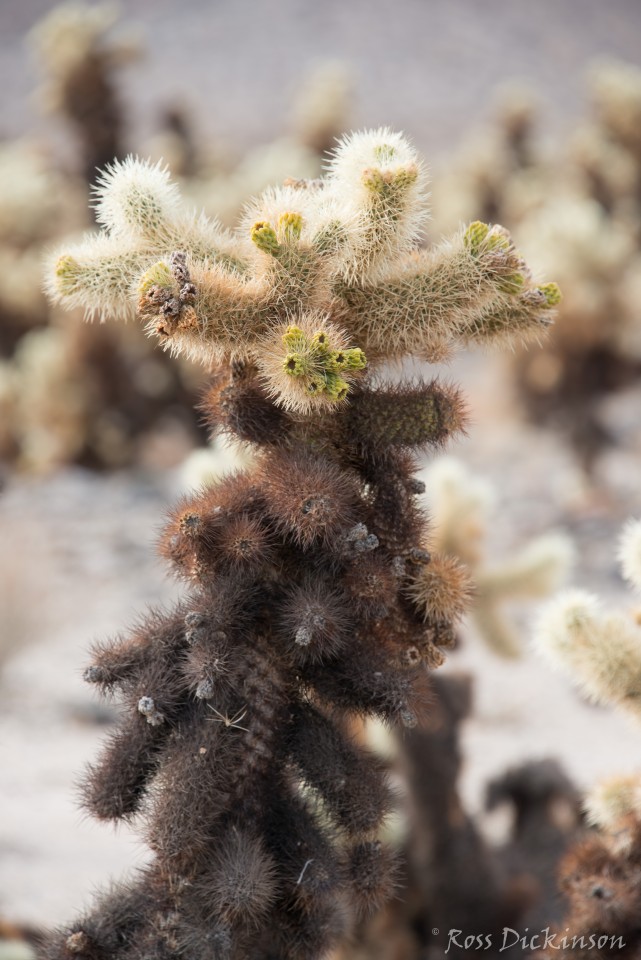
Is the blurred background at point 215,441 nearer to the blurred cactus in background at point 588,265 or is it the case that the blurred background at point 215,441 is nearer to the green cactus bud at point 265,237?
the blurred cactus in background at point 588,265

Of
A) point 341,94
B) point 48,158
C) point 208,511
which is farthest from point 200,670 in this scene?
point 48,158

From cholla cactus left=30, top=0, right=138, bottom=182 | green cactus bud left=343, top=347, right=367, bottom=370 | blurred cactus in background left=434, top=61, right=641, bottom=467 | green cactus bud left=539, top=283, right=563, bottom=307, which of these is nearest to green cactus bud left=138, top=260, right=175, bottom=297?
green cactus bud left=343, top=347, right=367, bottom=370

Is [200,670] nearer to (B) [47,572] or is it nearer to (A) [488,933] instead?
(A) [488,933]

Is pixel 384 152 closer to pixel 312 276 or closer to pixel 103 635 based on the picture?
pixel 312 276

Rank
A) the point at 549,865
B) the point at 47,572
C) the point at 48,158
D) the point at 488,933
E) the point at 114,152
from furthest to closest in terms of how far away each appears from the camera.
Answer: the point at 48,158
the point at 114,152
the point at 47,572
the point at 549,865
the point at 488,933

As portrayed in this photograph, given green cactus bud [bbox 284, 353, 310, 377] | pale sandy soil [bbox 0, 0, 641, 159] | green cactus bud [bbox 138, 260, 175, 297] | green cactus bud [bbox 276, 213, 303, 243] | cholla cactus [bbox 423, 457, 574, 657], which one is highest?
pale sandy soil [bbox 0, 0, 641, 159]

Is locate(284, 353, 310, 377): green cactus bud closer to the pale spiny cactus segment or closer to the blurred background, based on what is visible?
the pale spiny cactus segment
